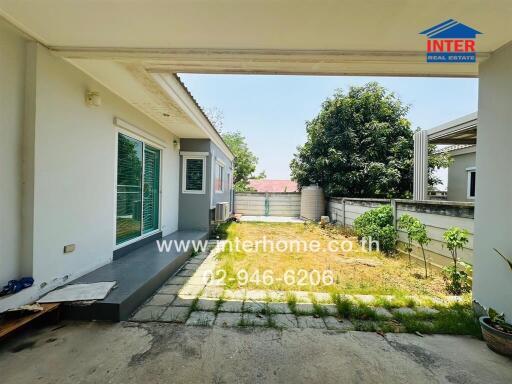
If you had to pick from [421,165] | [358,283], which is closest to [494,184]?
A: [358,283]

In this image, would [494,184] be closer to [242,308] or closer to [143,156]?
[242,308]

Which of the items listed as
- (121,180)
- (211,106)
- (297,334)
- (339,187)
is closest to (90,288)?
(121,180)

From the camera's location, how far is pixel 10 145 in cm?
221

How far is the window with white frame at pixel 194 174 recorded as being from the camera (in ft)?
22.0

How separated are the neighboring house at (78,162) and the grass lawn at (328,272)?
1183mm

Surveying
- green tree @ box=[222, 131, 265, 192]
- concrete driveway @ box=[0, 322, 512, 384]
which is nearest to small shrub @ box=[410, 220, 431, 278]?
concrete driveway @ box=[0, 322, 512, 384]

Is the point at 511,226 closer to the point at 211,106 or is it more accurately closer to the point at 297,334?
the point at 297,334

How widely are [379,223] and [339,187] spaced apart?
4951 mm

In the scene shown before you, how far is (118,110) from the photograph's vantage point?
377 centimetres

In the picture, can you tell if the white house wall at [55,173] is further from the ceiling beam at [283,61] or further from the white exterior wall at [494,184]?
Result: the white exterior wall at [494,184]

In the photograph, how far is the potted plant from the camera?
1.98 meters

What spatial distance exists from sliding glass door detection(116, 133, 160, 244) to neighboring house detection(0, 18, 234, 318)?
0.06 feet

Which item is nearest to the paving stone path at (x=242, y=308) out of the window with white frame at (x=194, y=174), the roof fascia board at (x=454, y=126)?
the window with white frame at (x=194, y=174)

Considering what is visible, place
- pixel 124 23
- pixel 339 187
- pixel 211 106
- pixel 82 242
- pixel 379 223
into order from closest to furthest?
1. pixel 124 23
2. pixel 82 242
3. pixel 379 223
4. pixel 339 187
5. pixel 211 106
